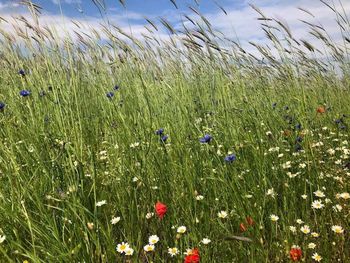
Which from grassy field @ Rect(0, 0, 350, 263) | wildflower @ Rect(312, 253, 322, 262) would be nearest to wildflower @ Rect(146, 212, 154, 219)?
grassy field @ Rect(0, 0, 350, 263)

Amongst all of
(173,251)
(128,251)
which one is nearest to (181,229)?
(173,251)

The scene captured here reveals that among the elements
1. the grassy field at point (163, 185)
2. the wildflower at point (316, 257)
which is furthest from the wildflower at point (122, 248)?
the wildflower at point (316, 257)

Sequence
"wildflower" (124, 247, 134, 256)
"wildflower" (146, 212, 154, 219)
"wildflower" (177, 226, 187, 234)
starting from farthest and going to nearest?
1. "wildflower" (146, 212, 154, 219)
2. "wildflower" (177, 226, 187, 234)
3. "wildflower" (124, 247, 134, 256)

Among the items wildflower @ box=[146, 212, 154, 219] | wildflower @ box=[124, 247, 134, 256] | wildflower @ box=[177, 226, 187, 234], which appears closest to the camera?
wildflower @ box=[124, 247, 134, 256]

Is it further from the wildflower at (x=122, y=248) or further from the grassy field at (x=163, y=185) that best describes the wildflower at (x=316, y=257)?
the wildflower at (x=122, y=248)

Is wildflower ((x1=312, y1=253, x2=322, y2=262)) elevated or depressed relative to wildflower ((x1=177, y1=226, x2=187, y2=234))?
elevated

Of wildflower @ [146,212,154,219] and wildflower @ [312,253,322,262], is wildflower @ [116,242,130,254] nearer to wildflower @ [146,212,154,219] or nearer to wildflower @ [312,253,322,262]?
wildflower @ [146,212,154,219]

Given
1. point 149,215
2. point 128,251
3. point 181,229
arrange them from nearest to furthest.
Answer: point 128,251
point 181,229
point 149,215

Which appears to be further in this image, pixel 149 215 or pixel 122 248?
pixel 149 215

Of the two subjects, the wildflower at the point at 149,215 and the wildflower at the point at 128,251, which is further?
the wildflower at the point at 149,215

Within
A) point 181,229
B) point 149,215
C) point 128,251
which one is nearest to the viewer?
point 128,251

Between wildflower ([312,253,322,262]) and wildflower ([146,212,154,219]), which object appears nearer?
wildflower ([312,253,322,262])

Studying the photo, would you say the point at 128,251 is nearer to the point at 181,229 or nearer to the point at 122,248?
the point at 122,248

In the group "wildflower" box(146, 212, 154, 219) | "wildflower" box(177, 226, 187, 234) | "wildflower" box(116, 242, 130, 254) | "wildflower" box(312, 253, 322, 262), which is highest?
"wildflower" box(312, 253, 322, 262)
